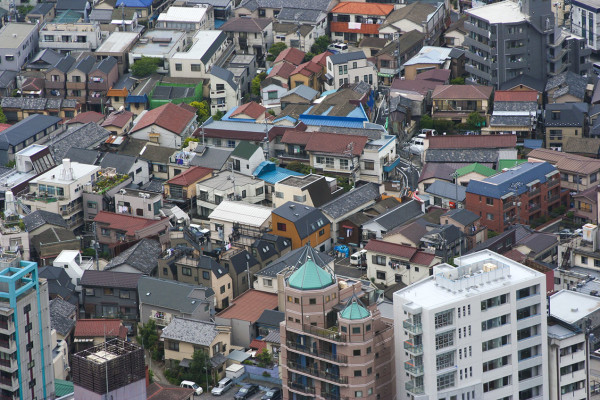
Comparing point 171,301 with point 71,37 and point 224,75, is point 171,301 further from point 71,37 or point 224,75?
point 71,37

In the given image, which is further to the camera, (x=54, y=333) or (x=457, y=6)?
(x=457, y=6)

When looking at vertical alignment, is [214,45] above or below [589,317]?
above

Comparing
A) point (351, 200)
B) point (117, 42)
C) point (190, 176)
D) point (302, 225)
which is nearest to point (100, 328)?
point (302, 225)

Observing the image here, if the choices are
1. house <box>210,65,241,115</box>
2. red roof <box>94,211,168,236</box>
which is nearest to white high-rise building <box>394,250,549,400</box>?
red roof <box>94,211,168,236</box>

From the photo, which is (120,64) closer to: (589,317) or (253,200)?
(253,200)

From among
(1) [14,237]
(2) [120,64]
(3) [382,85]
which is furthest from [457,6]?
(1) [14,237]

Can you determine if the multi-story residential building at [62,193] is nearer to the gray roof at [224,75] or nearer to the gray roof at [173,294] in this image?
the gray roof at [173,294]
